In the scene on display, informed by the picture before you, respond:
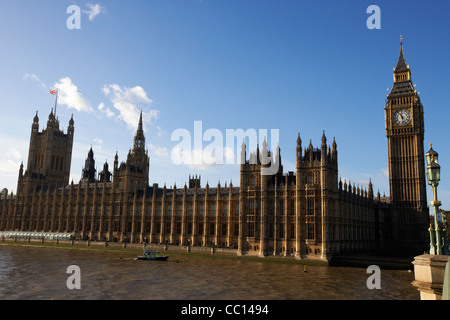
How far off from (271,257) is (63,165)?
116 meters

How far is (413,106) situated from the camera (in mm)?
98000

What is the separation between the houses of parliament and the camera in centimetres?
7388

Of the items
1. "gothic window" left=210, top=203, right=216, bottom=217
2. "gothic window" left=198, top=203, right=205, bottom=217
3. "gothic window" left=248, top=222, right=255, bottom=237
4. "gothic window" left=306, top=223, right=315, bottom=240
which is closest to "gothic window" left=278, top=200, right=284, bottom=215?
"gothic window" left=306, top=223, right=315, bottom=240

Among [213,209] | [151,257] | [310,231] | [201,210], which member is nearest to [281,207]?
[310,231]

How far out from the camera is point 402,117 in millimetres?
99000

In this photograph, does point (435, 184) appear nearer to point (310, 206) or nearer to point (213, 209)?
point (310, 206)

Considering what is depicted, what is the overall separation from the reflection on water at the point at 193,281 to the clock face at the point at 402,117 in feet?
163

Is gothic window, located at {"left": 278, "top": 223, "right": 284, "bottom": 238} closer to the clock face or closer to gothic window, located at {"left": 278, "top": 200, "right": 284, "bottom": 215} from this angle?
gothic window, located at {"left": 278, "top": 200, "right": 284, "bottom": 215}

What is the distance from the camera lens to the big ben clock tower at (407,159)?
309 ft

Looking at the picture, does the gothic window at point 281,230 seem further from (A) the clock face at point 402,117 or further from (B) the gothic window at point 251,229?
(A) the clock face at point 402,117

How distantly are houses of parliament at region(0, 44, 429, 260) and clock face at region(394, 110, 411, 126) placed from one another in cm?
25

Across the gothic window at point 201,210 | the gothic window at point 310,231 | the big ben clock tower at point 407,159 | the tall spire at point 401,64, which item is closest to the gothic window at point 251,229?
the gothic window at point 310,231
